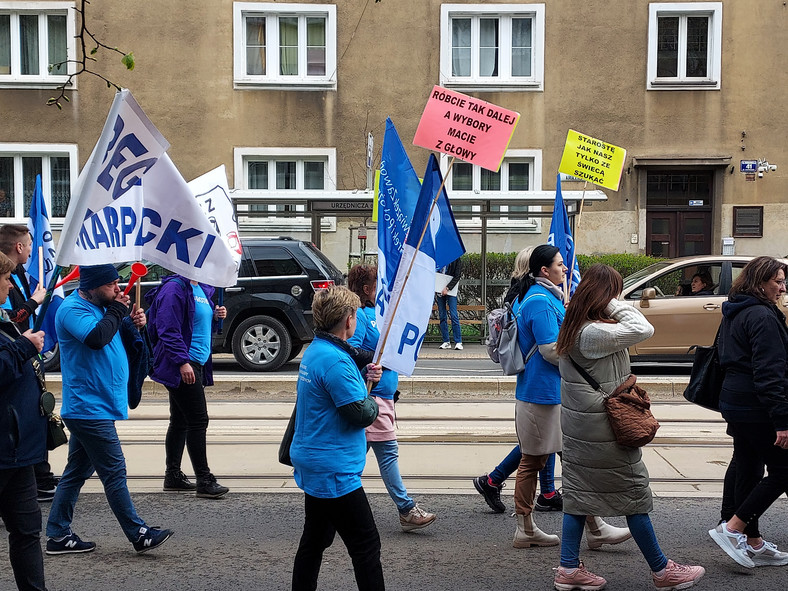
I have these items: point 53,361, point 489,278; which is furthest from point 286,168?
point 53,361

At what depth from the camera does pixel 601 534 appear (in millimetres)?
5289

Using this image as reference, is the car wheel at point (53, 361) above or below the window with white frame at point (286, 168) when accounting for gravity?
below

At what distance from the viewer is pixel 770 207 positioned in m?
20.0

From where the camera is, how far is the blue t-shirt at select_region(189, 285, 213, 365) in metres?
6.42

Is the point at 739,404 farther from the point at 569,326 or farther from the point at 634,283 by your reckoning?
the point at 634,283

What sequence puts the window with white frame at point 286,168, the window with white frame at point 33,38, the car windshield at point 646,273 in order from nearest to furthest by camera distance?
1. the car windshield at point 646,273
2. the window with white frame at point 33,38
3. the window with white frame at point 286,168

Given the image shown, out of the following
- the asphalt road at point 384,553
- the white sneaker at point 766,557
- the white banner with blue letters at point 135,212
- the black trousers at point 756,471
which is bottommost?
the asphalt road at point 384,553

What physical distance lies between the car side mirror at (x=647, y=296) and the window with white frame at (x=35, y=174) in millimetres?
13566

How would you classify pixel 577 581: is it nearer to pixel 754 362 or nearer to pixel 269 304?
pixel 754 362

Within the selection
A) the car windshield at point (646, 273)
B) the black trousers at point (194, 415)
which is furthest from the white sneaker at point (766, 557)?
the car windshield at point (646, 273)

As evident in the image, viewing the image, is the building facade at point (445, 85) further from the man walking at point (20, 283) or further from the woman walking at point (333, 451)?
the woman walking at point (333, 451)

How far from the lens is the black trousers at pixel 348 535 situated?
400 centimetres

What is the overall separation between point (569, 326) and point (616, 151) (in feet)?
17.9

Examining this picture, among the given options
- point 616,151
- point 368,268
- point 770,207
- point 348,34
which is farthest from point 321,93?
point 368,268
